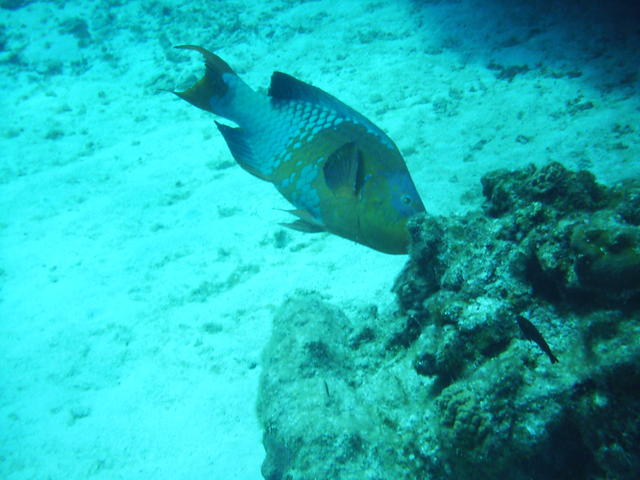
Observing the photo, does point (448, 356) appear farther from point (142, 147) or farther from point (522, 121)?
point (142, 147)

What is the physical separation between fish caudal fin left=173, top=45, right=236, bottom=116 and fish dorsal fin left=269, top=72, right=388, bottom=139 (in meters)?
0.24

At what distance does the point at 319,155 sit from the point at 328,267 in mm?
2831

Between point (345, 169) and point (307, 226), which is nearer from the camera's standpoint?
point (345, 169)

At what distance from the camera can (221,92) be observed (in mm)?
1863

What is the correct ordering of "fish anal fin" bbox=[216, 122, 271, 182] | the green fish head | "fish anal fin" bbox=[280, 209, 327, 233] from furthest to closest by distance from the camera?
"fish anal fin" bbox=[216, 122, 271, 182] < "fish anal fin" bbox=[280, 209, 327, 233] < the green fish head

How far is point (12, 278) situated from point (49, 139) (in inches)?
190

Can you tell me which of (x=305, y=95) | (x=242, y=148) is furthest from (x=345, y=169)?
(x=242, y=148)

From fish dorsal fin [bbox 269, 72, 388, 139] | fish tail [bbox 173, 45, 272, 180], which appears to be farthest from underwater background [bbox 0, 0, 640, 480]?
fish tail [bbox 173, 45, 272, 180]

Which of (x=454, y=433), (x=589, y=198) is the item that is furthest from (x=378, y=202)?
(x=589, y=198)

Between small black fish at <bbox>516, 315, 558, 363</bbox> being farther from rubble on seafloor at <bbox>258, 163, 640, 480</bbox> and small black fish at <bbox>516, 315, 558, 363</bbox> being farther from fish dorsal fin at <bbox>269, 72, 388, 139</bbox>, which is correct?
fish dorsal fin at <bbox>269, 72, 388, 139</bbox>

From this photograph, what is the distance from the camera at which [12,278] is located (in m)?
5.85

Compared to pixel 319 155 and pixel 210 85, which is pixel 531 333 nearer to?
pixel 319 155

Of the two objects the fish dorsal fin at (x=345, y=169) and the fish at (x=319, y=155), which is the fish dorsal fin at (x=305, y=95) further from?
the fish dorsal fin at (x=345, y=169)

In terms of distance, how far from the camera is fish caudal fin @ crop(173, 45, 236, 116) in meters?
1.83
